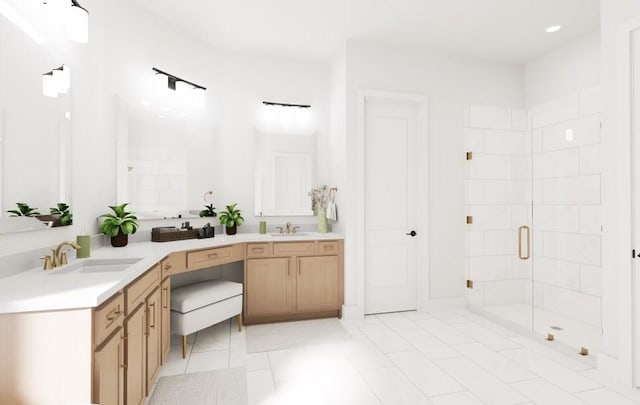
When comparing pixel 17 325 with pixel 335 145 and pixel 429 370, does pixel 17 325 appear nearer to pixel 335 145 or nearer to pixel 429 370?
pixel 429 370

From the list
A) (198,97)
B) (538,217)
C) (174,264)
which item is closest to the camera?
(174,264)

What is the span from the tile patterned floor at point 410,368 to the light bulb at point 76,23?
2.39 meters

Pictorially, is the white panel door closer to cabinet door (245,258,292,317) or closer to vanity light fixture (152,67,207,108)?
cabinet door (245,258,292,317)

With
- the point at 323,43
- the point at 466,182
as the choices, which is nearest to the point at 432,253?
the point at 466,182

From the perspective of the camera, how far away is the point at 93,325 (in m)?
1.33

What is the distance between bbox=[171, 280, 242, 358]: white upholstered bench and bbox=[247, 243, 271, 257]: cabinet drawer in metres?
0.36

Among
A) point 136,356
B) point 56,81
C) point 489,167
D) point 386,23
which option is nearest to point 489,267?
point 489,167

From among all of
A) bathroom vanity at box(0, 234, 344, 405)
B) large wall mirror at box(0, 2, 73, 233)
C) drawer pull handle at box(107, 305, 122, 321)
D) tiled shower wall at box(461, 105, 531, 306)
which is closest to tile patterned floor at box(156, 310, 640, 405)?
bathroom vanity at box(0, 234, 344, 405)

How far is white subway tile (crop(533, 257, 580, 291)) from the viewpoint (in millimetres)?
3508

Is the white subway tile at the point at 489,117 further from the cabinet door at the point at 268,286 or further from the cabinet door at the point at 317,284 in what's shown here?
the cabinet door at the point at 268,286

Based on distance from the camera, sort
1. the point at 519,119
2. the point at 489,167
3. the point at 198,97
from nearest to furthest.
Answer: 1. the point at 198,97
2. the point at 489,167
3. the point at 519,119

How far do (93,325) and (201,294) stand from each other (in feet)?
5.02

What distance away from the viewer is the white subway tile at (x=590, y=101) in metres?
3.25

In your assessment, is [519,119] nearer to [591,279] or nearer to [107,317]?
[591,279]
